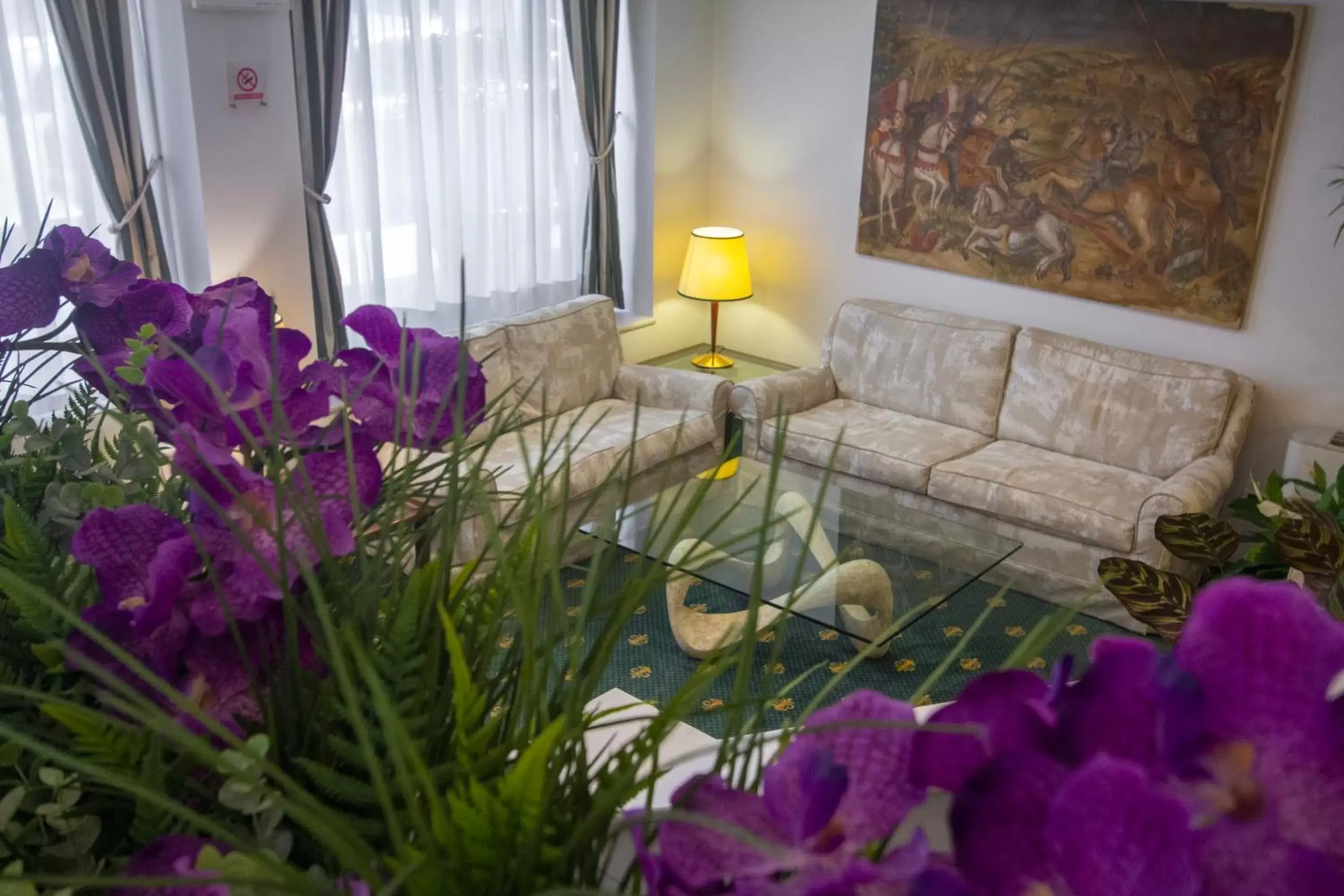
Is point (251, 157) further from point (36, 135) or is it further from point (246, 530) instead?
point (246, 530)

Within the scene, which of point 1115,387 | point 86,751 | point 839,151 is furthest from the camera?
point 839,151

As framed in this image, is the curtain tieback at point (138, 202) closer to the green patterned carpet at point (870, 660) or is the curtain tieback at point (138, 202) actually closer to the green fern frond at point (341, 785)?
the green patterned carpet at point (870, 660)

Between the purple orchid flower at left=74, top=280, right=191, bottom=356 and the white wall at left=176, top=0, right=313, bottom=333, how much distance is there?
3.36m

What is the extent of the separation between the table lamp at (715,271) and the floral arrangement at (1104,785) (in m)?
4.92

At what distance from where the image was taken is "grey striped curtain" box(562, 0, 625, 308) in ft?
16.3

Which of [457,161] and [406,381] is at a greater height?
[406,381]

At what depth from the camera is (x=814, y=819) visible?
0.31 metres

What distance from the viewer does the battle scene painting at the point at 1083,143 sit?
4.06 metres

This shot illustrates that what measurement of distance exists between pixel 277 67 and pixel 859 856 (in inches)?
159

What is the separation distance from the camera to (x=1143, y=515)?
12.3 feet

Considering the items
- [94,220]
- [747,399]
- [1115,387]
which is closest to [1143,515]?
[1115,387]

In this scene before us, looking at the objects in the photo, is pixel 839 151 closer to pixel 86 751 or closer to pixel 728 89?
pixel 728 89

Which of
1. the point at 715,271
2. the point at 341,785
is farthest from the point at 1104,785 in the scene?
the point at 715,271

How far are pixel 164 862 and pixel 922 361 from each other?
451 cm
